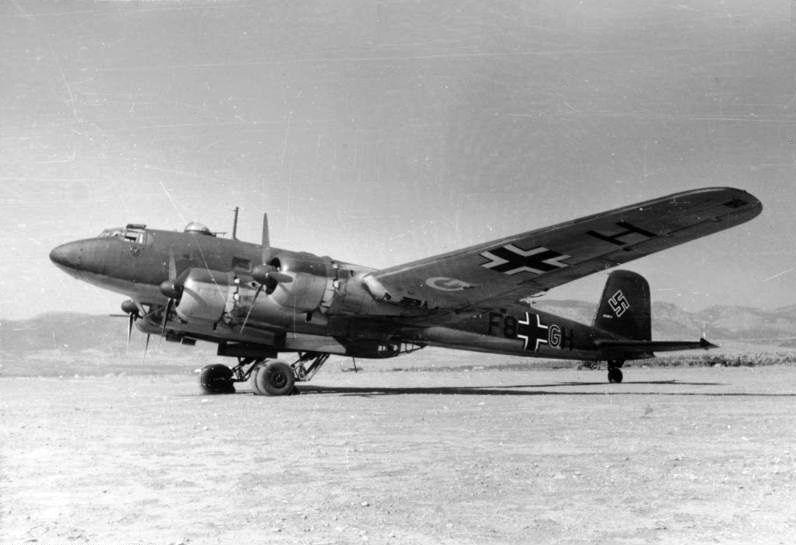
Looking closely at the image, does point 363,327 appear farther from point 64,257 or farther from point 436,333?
point 64,257

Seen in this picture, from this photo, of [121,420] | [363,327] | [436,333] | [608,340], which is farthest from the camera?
[608,340]

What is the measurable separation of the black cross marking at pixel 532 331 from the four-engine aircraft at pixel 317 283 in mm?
1746

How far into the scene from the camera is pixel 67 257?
13.5m

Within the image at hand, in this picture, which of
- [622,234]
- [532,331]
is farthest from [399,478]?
[532,331]

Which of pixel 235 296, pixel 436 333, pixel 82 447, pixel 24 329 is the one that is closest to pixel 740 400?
pixel 436 333

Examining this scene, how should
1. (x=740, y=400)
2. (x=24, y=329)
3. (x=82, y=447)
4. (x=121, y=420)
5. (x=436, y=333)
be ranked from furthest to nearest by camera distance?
(x=24, y=329)
(x=436, y=333)
(x=740, y=400)
(x=121, y=420)
(x=82, y=447)

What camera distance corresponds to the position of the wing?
1042cm

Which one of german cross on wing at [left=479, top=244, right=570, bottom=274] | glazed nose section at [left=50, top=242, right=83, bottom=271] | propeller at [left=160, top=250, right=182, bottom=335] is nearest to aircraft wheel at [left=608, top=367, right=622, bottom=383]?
german cross on wing at [left=479, top=244, right=570, bottom=274]

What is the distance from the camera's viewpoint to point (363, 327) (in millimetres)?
14055

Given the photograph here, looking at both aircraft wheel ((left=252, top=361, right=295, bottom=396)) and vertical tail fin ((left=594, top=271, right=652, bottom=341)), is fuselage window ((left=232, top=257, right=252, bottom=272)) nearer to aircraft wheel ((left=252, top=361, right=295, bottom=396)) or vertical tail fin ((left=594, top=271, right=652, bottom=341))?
aircraft wheel ((left=252, top=361, right=295, bottom=396))

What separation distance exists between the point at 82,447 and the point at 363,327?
26.6 feet

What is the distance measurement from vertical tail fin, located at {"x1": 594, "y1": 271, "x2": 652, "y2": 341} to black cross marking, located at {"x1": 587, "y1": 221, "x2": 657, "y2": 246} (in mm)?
8416

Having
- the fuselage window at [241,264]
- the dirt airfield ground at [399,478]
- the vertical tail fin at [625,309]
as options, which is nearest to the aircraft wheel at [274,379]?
the fuselage window at [241,264]

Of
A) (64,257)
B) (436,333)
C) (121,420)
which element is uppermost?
(64,257)
